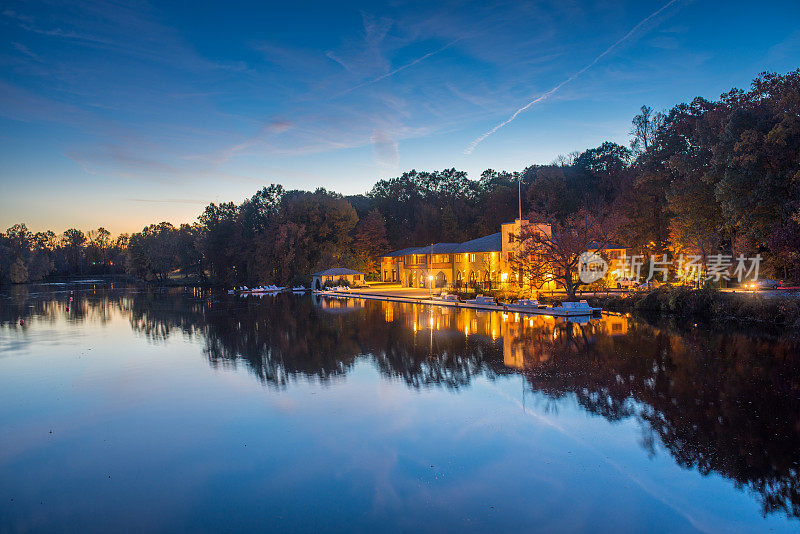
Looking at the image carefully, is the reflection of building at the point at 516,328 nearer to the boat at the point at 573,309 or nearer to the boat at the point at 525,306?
the boat at the point at 573,309

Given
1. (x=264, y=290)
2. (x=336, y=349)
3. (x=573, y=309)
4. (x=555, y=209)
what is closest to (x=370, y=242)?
(x=264, y=290)

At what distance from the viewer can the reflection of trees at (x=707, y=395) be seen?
7355 mm

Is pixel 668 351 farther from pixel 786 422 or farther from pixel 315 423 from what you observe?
pixel 315 423

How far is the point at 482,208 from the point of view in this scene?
7506 centimetres

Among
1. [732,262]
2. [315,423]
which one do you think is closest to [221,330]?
[315,423]

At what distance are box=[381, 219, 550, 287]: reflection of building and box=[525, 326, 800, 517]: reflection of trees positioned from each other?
20.5m

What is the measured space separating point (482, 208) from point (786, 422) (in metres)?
67.5

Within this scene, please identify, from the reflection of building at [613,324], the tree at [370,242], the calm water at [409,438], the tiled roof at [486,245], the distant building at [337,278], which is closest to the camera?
the calm water at [409,438]

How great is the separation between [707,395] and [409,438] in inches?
298

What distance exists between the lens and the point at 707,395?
1089 centimetres

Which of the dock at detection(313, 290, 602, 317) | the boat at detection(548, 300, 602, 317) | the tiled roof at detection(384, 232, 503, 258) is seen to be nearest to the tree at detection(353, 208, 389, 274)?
the tiled roof at detection(384, 232, 503, 258)

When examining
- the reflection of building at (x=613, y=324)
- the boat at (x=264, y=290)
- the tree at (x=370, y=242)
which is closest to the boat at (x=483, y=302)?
the reflection of building at (x=613, y=324)

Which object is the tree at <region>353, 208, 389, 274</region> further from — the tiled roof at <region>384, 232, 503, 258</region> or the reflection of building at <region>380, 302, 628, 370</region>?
the reflection of building at <region>380, 302, 628, 370</region>

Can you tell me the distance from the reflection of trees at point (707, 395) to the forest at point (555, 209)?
896 centimetres
